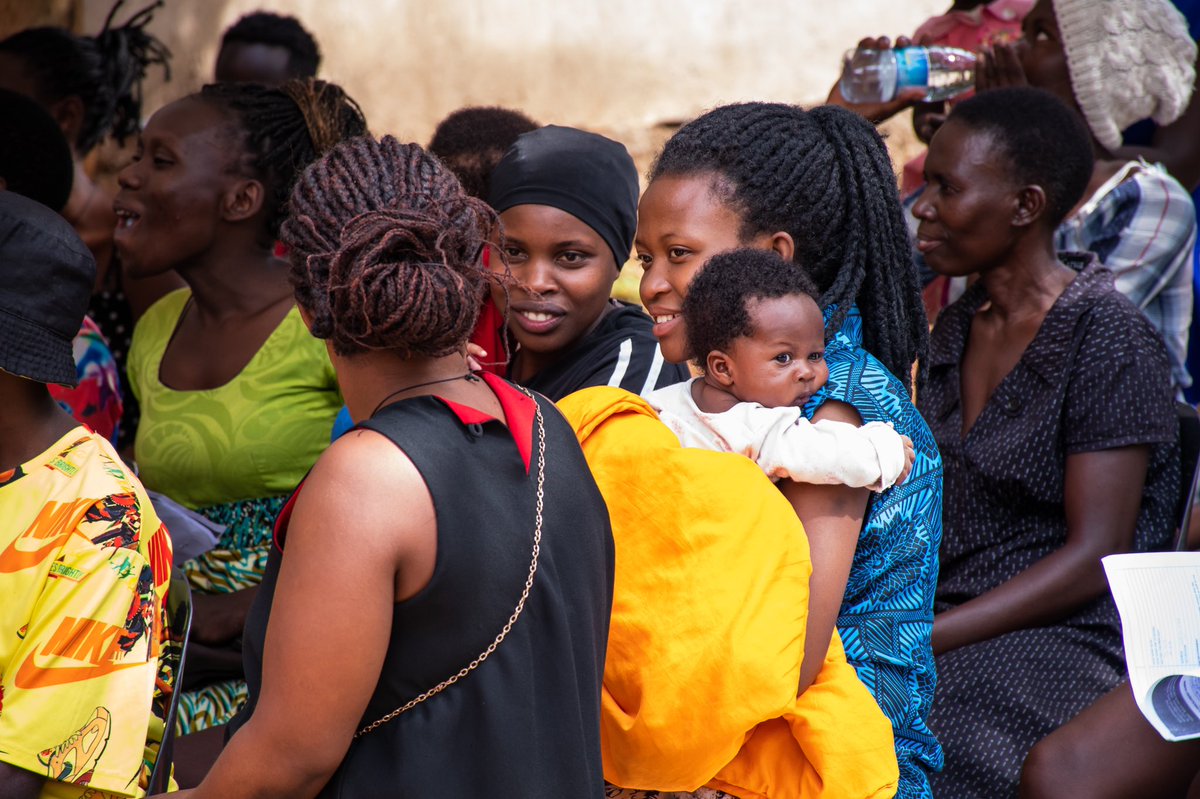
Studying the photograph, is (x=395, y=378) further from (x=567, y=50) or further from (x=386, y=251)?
(x=567, y=50)

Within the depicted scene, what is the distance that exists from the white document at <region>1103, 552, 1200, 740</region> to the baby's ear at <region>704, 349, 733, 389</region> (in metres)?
0.89

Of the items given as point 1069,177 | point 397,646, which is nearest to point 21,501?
point 397,646

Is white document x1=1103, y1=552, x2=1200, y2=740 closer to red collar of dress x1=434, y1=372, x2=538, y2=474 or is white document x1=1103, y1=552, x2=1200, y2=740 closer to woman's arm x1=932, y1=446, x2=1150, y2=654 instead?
woman's arm x1=932, y1=446, x2=1150, y2=654

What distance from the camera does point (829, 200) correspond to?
2514 millimetres

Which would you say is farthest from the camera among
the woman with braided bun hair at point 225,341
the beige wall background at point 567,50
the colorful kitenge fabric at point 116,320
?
the beige wall background at point 567,50

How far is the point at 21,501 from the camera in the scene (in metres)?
2.26

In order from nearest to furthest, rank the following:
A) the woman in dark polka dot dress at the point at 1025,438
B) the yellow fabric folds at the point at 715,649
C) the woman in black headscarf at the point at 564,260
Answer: the yellow fabric folds at the point at 715,649 < the woman in black headscarf at the point at 564,260 < the woman in dark polka dot dress at the point at 1025,438

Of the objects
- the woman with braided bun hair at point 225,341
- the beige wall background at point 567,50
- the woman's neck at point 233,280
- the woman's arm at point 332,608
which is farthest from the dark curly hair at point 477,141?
the beige wall background at point 567,50

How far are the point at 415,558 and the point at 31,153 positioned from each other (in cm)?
270

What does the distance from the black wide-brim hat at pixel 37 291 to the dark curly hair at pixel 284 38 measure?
369cm

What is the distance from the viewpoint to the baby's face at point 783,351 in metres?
2.31

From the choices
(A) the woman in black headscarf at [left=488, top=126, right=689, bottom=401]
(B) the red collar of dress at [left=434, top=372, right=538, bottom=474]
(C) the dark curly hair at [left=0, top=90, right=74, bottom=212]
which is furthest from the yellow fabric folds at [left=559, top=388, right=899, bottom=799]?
(C) the dark curly hair at [left=0, top=90, right=74, bottom=212]

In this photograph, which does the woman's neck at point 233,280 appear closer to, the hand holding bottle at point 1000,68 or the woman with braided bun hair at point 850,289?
the woman with braided bun hair at point 850,289

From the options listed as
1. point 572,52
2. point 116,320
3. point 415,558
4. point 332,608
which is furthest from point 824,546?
point 572,52
